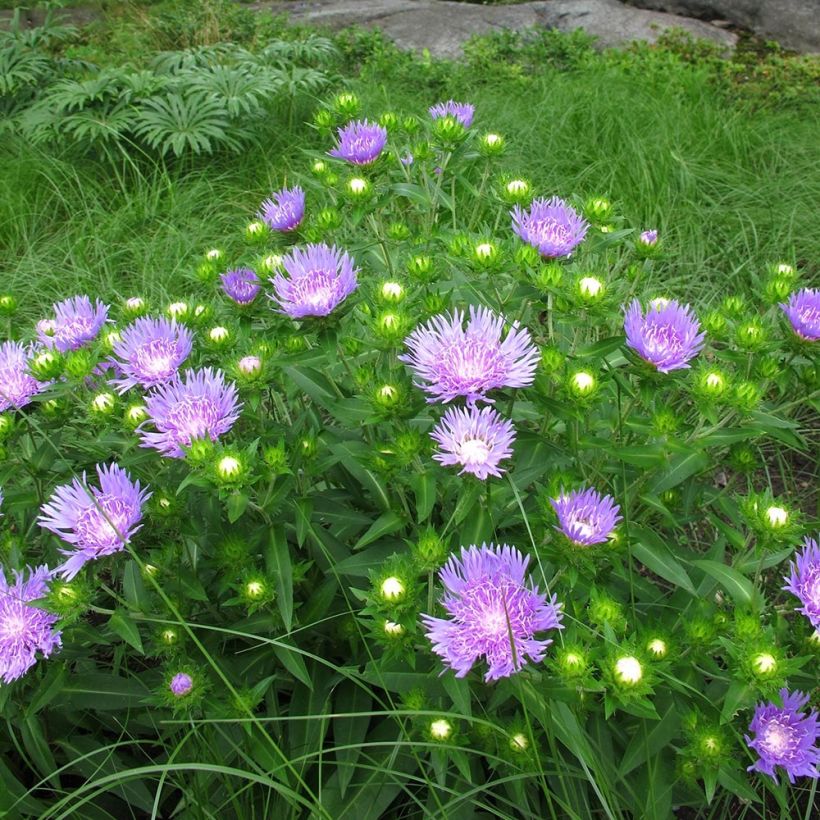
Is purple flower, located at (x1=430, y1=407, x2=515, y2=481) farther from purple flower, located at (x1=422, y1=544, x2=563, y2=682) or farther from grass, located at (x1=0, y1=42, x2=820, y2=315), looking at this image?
grass, located at (x1=0, y1=42, x2=820, y2=315)

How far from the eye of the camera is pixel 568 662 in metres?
1.19

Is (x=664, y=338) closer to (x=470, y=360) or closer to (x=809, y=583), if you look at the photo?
(x=470, y=360)

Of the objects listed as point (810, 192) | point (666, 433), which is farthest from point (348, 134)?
point (810, 192)

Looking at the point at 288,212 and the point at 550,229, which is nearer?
the point at 550,229

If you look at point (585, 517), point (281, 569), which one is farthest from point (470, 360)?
point (281, 569)

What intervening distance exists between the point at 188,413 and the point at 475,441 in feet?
1.76

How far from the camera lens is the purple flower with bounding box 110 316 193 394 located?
1562 mm

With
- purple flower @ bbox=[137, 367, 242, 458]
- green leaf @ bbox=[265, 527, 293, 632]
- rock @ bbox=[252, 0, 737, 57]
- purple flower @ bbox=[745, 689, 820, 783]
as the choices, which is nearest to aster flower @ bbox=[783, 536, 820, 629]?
purple flower @ bbox=[745, 689, 820, 783]

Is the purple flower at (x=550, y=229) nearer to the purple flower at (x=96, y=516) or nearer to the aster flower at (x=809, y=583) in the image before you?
the aster flower at (x=809, y=583)

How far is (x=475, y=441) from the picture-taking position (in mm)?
1287

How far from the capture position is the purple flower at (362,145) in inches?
76.2

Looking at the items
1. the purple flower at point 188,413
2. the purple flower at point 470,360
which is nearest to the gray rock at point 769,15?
the purple flower at point 470,360

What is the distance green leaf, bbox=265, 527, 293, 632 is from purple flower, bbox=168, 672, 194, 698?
0.65 ft

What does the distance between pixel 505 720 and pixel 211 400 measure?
0.81 metres
